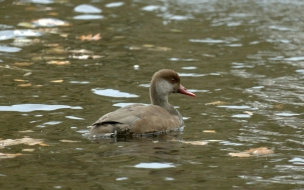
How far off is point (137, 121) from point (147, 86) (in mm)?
2837

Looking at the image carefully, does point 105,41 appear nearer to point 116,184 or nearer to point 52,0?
point 52,0

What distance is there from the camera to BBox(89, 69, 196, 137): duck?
9508mm

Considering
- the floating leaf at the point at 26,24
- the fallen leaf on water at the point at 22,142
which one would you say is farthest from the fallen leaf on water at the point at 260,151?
the floating leaf at the point at 26,24

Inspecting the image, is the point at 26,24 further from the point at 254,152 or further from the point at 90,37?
the point at 254,152

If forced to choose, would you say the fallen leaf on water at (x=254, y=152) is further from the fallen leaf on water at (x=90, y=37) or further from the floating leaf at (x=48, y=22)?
the floating leaf at (x=48, y=22)

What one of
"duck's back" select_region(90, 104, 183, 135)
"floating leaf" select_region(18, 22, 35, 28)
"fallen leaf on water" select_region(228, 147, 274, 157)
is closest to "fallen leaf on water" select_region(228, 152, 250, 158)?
"fallen leaf on water" select_region(228, 147, 274, 157)

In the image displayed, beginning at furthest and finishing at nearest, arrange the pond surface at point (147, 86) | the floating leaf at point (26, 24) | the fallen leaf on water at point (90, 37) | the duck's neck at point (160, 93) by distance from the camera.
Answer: the floating leaf at point (26, 24), the fallen leaf on water at point (90, 37), the duck's neck at point (160, 93), the pond surface at point (147, 86)

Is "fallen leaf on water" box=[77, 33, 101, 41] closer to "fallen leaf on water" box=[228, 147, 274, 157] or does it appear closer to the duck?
the duck

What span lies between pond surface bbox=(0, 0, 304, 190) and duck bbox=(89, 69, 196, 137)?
17 cm

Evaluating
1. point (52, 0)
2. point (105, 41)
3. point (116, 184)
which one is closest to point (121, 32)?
point (105, 41)

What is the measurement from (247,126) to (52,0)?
10.7 meters

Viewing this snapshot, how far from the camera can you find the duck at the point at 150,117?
9.51 metres

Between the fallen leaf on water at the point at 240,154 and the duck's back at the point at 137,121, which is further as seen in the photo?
the duck's back at the point at 137,121

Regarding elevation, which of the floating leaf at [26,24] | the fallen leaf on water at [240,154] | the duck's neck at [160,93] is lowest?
the fallen leaf on water at [240,154]
